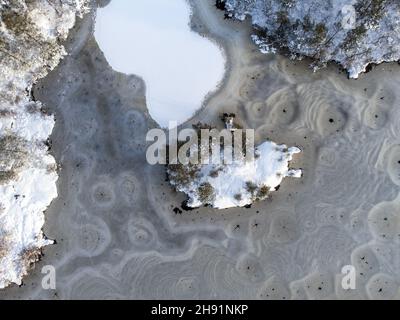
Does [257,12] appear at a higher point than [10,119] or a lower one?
higher

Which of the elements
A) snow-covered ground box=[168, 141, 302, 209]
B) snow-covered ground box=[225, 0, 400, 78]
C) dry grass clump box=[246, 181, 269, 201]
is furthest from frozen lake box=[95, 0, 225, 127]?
dry grass clump box=[246, 181, 269, 201]

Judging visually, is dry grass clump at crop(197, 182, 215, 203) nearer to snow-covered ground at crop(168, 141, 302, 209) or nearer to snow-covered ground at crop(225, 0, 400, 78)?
snow-covered ground at crop(168, 141, 302, 209)

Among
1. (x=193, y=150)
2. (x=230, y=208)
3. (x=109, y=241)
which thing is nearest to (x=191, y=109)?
(x=193, y=150)

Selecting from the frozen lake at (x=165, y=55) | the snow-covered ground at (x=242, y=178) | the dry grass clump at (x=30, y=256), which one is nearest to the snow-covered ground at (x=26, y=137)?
the dry grass clump at (x=30, y=256)

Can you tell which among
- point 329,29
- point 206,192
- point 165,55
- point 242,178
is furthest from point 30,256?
point 329,29

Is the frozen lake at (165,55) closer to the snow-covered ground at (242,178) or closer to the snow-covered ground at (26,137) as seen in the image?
the snow-covered ground at (26,137)
